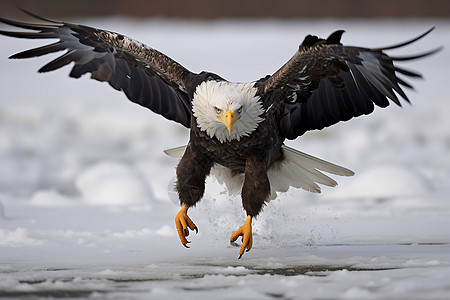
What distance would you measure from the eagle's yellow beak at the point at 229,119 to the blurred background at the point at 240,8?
38.6 ft

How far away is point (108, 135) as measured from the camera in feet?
34.4

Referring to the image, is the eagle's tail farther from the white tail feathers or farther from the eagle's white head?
the eagle's white head

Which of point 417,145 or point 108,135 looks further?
point 108,135

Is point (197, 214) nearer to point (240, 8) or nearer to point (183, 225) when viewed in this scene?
point (183, 225)

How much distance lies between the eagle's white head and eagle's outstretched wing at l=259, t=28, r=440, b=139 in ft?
0.44

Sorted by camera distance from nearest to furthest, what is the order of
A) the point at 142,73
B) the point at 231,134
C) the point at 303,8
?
the point at 231,134 → the point at 142,73 → the point at 303,8

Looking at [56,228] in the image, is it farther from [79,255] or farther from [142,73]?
[142,73]

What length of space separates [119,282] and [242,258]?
1.03 meters

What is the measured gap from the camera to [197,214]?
612cm

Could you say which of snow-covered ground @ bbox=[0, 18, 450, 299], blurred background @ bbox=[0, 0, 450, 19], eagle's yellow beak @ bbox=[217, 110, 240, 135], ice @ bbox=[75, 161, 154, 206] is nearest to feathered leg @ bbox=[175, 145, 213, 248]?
snow-covered ground @ bbox=[0, 18, 450, 299]

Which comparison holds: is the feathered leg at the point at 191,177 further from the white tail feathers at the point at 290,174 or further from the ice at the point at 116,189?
the ice at the point at 116,189

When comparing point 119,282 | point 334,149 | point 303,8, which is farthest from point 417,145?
point 303,8

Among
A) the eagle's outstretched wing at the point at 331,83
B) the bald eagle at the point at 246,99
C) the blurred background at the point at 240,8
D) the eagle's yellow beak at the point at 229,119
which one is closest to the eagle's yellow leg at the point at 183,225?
the bald eagle at the point at 246,99

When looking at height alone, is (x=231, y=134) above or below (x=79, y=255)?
above
